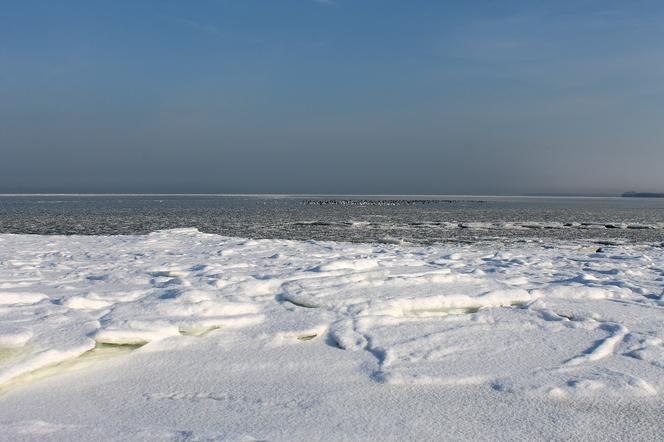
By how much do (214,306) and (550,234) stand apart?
44.9 ft

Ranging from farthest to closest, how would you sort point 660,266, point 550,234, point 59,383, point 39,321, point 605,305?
point 550,234, point 660,266, point 605,305, point 39,321, point 59,383

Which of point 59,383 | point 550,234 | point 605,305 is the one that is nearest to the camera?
point 59,383

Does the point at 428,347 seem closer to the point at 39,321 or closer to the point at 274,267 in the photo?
the point at 39,321

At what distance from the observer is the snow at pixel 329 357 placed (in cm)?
251

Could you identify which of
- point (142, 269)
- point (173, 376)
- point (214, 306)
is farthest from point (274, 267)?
point (173, 376)

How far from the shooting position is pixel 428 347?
3523mm

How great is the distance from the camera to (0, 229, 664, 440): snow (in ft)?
8.23

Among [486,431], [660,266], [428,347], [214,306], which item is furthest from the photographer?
[660,266]

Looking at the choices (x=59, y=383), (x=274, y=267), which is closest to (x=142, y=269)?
(x=274, y=267)

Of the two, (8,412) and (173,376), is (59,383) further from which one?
(173,376)

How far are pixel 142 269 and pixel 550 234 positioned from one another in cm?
1270

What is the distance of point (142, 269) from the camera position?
6.59 metres

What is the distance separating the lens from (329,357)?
11.1 ft

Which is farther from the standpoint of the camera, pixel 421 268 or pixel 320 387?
pixel 421 268
